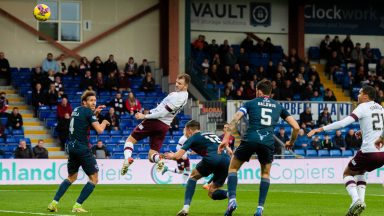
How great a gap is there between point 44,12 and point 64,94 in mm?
7209

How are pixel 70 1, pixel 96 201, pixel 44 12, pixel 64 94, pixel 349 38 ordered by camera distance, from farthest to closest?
1. pixel 349 38
2. pixel 70 1
3. pixel 64 94
4. pixel 44 12
5. pixel 96 201

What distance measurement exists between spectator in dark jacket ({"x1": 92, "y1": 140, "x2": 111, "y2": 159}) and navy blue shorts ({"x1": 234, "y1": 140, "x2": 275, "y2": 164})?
53.1 feet

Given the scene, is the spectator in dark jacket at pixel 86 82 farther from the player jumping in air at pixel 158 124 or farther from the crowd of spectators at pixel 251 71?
the player jumping in air at pixel 158 124

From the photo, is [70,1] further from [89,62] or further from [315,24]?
[315,24]

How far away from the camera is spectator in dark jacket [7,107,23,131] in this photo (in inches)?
1272

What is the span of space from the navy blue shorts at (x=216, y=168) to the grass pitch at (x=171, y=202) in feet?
2.09

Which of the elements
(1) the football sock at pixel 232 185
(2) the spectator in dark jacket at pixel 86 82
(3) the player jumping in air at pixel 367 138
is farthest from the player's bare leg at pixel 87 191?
(2) the spectator in dark jacket at pixel 86 82

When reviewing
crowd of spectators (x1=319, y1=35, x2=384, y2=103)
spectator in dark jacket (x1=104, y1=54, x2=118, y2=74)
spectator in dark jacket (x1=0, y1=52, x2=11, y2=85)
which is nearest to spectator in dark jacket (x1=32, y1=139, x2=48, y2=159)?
Answer: spectator in dark jacket (x1=0, y1=52, x2=11, y2=85)

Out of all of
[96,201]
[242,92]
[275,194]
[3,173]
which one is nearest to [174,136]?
[242,92]


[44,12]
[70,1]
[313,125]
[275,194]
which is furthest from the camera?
[70,1]

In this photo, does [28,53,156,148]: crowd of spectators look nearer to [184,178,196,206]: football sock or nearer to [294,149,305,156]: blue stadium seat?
[294,149,305,156]: blue stadium seat

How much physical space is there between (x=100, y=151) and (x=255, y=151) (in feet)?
54.0

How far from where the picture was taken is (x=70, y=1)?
39.1m

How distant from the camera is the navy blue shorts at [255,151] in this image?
14562 millimetres
